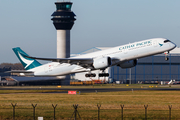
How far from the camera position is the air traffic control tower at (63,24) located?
169650 mm

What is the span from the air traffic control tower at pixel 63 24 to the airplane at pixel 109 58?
80054 millimetres

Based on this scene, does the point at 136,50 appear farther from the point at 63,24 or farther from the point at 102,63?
Result: the point at 63,24

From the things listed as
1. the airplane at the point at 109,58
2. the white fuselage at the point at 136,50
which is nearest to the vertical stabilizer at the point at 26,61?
the airplane at the point at 109,58

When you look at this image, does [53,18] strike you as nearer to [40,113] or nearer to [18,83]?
[18,83]

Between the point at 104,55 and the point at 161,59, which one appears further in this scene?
the point at 161,59

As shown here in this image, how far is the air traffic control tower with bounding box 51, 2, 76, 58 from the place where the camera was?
557ft

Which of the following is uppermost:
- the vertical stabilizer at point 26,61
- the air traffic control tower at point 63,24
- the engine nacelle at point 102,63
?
the air traffic control tower at point 63,24

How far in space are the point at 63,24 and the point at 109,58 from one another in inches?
4320

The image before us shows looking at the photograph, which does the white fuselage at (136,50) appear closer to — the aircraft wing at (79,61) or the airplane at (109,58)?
the airplane at (109,58)

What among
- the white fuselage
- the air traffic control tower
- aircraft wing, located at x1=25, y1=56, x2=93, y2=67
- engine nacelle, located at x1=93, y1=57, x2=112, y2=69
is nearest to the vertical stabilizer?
the white fuselage

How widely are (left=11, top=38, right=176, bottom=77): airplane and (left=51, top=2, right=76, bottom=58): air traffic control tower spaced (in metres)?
80.1

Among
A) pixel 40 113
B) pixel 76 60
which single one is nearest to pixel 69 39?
pixel 76 60

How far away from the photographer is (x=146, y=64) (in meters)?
164

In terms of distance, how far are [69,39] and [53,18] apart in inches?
632
